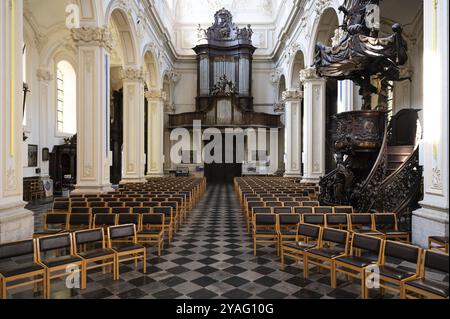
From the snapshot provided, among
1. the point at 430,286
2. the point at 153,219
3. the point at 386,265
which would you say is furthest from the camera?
the point at 153,219

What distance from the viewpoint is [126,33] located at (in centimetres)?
1445

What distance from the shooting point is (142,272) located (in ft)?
16.2

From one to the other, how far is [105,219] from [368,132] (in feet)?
20.7

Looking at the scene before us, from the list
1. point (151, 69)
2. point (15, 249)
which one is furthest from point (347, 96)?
point (151, 69)

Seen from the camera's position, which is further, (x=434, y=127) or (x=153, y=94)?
(x=153, y=94)

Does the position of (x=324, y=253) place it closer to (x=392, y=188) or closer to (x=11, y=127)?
(x=392, y=188)

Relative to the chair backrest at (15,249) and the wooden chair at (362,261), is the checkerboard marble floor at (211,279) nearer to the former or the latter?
the wooden chair at (362,261)

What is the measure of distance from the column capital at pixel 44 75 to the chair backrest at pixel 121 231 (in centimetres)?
1403

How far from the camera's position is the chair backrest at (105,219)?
6.19 metres

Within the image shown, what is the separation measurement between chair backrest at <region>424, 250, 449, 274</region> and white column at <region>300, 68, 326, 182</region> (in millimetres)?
11271

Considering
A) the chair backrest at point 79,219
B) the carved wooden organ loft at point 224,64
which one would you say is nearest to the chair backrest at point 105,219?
the chair backrest at point 79,219

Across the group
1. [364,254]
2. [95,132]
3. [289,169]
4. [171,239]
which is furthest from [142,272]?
[289,169]

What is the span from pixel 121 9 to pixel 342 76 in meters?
9.17
